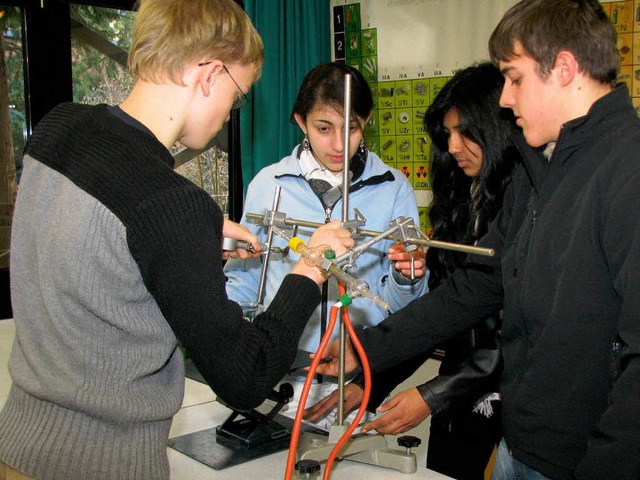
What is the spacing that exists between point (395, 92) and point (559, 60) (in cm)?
212

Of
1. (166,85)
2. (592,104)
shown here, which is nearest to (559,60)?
(592,104)

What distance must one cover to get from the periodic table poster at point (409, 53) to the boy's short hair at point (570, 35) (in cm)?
181

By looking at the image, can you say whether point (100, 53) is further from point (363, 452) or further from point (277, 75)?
point (363, 452)

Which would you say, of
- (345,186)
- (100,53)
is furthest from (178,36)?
(100,53)

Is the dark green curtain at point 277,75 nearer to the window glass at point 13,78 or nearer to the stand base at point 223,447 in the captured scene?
the window glass at point 13,78

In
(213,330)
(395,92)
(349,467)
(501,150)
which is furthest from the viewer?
(395,92)

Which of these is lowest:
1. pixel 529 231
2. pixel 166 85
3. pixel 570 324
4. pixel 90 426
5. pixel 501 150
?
pixel 90 426

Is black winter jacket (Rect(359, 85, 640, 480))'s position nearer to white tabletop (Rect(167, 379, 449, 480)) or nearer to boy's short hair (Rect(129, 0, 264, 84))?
white tabletop (Rect(167, 379, 449, 480))

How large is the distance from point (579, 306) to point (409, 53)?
2.33 m

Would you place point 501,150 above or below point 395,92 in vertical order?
below

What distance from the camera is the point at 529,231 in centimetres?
126

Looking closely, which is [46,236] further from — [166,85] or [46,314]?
[166,85]

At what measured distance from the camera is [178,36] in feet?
3.39

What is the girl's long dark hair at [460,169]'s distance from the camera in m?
1.72
